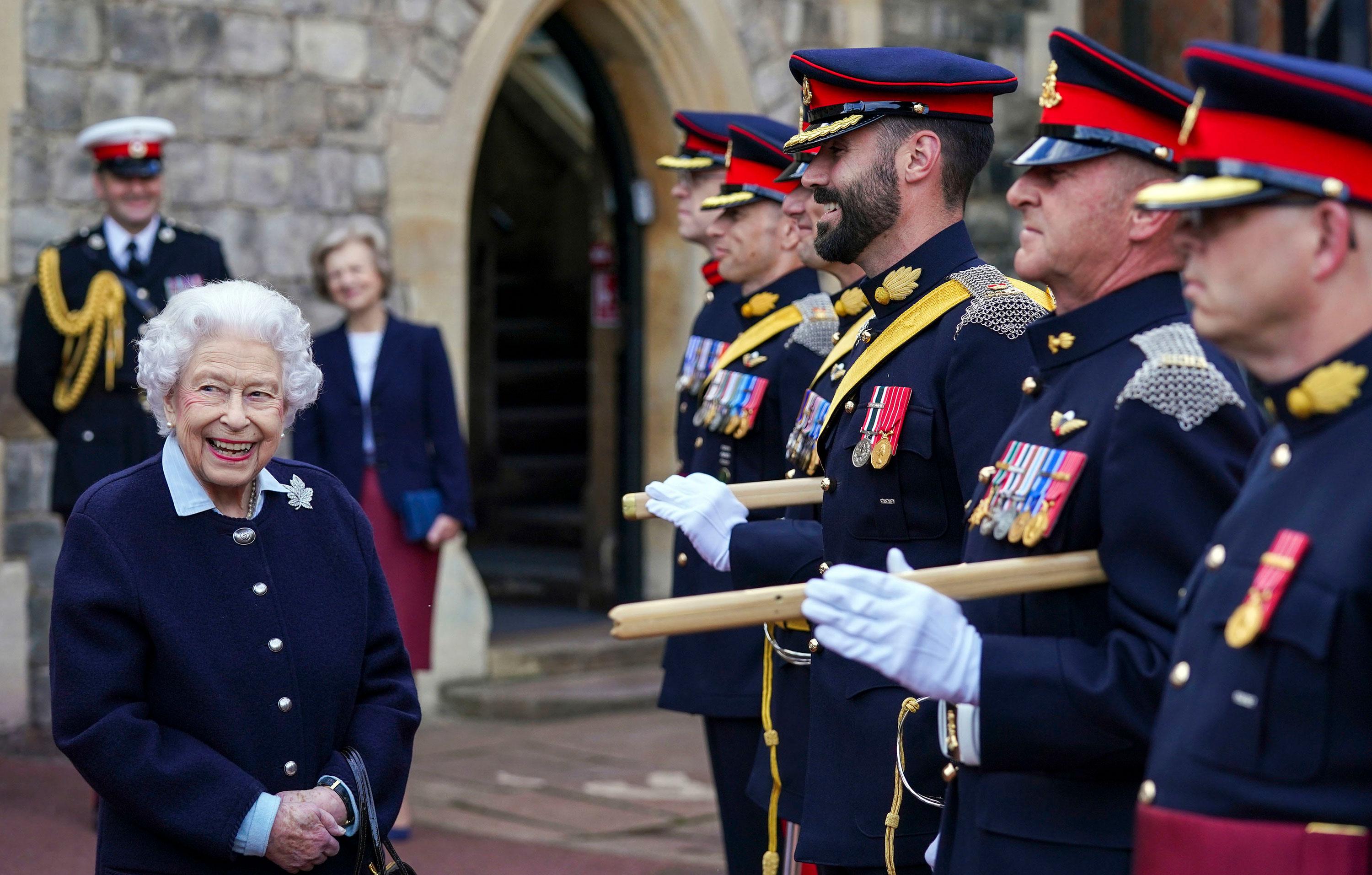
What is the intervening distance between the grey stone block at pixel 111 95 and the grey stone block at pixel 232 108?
0.26 metres

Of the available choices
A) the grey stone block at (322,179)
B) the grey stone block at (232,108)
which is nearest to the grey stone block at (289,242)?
the grey stone block at (322,179)

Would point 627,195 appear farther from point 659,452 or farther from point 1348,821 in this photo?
point 1348,821

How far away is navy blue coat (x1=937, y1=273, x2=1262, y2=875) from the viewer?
82.9 inches

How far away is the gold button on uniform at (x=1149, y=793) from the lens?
184cm

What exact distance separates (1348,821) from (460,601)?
18.9ft

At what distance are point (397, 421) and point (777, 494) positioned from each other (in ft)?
8.86

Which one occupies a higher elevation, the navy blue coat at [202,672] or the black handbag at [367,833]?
the navy blue coat at [202,672]

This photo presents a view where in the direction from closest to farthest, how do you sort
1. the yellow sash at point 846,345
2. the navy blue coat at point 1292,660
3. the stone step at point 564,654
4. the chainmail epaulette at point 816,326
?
the navy blue coat at point 1292,660 → the yellow sash at point 846,345 → the chainmail epaulette at point 816,326 → the stone step at point 564,654

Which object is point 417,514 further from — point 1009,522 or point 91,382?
point 1009,522

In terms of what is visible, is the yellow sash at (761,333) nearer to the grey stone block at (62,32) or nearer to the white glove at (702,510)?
the white glove at (702,510)

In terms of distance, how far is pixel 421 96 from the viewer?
7078 millimetres

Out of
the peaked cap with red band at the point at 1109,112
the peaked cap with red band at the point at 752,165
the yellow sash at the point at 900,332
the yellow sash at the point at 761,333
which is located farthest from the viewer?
the peaked cap with red band at the point at 752,165

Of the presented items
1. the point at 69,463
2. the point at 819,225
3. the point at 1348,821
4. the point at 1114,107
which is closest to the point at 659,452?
the point at 69,463

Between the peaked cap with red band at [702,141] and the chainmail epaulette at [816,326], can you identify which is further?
the peaked cap with red band at [702,141]
